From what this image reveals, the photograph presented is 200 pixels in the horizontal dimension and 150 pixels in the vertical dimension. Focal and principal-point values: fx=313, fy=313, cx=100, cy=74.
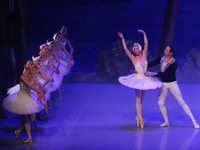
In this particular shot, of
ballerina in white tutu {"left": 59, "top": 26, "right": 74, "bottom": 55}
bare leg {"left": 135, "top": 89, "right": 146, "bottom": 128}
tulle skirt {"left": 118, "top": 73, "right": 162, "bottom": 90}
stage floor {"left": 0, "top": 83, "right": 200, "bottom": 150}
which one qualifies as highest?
ballerina in white tutu {"left": 59, "top": 26, "right": 74, "bottom": 55}

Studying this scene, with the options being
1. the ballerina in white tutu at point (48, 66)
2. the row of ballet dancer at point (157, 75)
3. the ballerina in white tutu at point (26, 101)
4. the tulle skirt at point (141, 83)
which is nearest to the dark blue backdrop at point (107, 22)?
the ballerina in white tutu at point (48, 66)

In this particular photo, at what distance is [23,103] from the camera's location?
4.80m

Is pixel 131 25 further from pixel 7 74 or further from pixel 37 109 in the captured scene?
pixel 37 109

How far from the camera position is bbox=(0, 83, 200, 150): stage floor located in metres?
4.66

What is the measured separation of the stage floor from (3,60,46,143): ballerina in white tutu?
12.7 inches

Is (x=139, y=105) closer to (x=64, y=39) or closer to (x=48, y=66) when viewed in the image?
(x=48, y=66)

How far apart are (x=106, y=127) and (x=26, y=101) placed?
4.87 ft

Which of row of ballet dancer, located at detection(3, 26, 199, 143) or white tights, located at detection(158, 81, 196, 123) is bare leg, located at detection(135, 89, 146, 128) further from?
white tights, located at detection(158, 81, 196, 123)

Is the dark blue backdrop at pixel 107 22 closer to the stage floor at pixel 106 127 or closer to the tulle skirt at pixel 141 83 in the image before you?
the stage floor at pixel 106 127

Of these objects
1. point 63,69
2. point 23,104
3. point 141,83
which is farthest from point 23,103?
point 63,69

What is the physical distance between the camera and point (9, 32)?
7.45m

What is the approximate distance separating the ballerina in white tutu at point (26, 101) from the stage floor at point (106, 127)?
1.05ft

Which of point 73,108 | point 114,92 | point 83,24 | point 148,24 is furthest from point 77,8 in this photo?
point 73,108

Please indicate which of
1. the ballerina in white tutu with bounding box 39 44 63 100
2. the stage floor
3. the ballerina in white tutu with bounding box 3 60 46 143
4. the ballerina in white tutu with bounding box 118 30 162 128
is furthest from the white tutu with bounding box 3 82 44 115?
the ballerina in white tutu with bounding box 118 30 162 128
